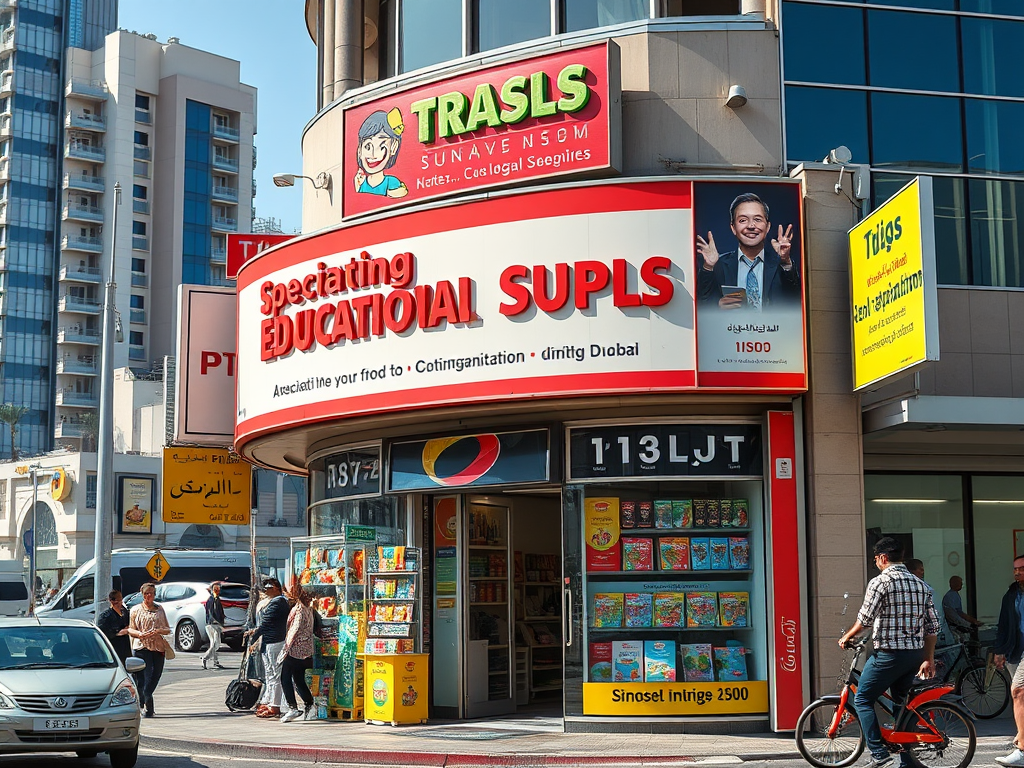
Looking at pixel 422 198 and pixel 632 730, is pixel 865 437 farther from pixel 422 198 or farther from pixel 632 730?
pixel 422 198

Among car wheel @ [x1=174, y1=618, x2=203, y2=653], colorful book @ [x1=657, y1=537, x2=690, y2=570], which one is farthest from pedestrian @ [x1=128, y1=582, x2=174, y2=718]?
car wheel @ [x1=174, y1=618, x2=203, y2=653]

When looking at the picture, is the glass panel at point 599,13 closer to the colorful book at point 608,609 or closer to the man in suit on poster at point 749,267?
the man in suit on poster at point 749,267

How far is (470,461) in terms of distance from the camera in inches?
607

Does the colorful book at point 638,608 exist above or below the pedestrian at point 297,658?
above

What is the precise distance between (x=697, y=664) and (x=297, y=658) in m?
5.19

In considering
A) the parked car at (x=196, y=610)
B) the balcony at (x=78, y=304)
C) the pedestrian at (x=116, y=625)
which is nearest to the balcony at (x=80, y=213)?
the balcony at (x=78, y=304)

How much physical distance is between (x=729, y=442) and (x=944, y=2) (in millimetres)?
6895

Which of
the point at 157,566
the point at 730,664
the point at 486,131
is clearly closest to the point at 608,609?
the point at 730,664

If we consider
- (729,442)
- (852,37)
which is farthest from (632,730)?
(852,37)

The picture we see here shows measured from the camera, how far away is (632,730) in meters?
14.2

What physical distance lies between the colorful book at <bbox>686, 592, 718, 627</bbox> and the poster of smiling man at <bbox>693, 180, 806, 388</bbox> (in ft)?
8.08

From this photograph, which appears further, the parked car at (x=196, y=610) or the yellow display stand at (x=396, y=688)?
the parked car at (x=196, y=610)

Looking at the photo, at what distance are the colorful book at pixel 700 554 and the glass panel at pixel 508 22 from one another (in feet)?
22.7

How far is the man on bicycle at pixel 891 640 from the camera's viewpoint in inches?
415
